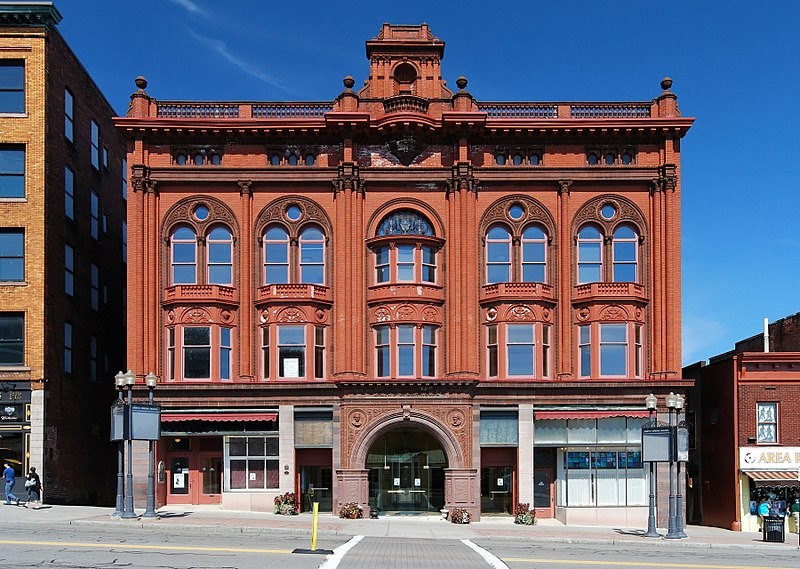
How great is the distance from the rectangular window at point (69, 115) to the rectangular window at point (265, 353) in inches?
510

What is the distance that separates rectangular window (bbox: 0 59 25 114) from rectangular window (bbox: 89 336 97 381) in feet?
37.2

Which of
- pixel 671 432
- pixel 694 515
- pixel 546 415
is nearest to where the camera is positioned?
pixel 671 432

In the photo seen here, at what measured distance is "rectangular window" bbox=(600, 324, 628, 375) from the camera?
37219 mm

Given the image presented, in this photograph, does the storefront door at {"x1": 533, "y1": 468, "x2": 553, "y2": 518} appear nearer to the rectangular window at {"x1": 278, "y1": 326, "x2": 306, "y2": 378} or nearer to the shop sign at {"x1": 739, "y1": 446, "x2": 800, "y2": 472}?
the shop sign at {"x1": 739, "y1": 446, "x2": 800, "y2": 472}

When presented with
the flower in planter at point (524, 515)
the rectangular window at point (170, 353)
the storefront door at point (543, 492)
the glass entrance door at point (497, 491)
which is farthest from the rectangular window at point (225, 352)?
the storefront door at point (543, 492)

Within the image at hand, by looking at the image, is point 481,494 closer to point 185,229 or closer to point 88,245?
point 185,229

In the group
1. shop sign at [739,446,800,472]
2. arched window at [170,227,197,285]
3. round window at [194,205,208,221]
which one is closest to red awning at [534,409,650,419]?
shop sign at [739,446,800,472]

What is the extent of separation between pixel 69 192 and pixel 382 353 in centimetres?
1607


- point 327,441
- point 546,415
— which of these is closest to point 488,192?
point 546,415

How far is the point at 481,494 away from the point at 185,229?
1633cm

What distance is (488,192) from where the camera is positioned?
124 ft

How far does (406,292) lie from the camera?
37.0 metres

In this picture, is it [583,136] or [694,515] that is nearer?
[583,136]

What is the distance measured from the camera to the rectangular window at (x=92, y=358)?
42772 millimetres
